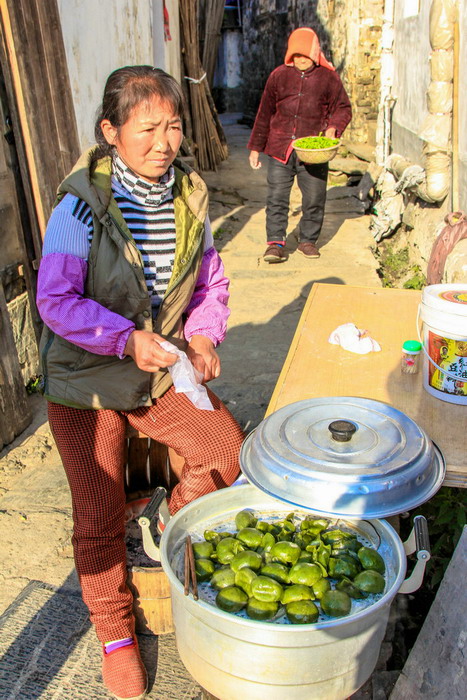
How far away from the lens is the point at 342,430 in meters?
1.54

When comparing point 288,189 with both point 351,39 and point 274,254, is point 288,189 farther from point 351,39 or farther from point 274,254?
point 351,39

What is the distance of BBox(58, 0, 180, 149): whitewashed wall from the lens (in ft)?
14.5

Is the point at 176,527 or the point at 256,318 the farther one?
the point at 256,318

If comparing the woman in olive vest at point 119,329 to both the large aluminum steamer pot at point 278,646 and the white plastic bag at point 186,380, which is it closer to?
the white plastic bag at point 186,380

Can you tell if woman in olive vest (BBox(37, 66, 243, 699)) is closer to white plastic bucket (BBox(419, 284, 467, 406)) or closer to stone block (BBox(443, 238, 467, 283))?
white plastic bucket (BBox(419, 284, 467, 406))

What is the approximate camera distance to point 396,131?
7.95 metres

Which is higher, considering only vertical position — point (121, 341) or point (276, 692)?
point (121, 341)

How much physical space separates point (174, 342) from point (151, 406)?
0.84 feet

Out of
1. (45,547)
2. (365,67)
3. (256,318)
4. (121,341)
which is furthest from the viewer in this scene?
(365,67)

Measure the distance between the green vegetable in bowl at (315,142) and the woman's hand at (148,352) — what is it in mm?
4331

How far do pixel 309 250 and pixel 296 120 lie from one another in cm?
131

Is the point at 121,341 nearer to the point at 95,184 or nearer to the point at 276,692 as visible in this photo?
the point at 95,184

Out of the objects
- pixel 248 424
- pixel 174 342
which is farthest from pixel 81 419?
→ pixel 248 424

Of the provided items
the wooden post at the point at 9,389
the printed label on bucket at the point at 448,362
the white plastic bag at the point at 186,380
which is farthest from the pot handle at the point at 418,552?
the wooden post at the point at 9,389
